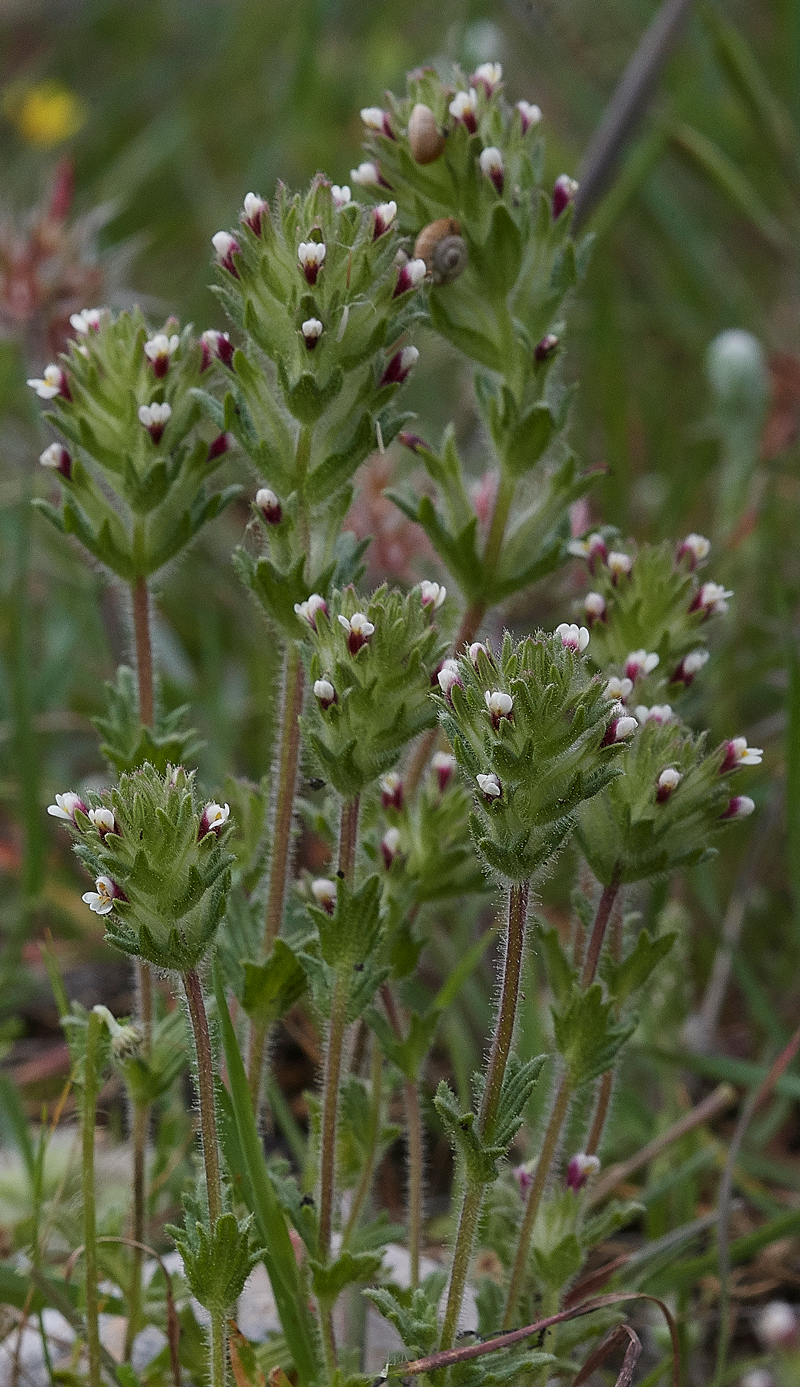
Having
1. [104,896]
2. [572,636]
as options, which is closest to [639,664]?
[572,636]

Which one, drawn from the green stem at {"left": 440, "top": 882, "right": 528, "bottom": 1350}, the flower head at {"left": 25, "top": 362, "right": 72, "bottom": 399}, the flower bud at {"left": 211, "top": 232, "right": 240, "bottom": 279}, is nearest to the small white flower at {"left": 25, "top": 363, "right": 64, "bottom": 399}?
the flower head at {"left": 25, "top": 362, "right": 72, "bottom": 399}

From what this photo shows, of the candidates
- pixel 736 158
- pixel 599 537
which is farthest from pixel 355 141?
pixel 599 537

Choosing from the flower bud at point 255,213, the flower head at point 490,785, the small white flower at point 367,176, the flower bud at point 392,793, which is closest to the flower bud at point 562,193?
the small white flower at point 367,176

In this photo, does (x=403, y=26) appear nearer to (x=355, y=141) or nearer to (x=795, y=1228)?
(x=355, y=141)

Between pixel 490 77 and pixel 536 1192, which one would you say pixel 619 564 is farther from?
pixel 536 1192

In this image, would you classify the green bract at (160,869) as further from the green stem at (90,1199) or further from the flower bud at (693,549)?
the flower bud at (693,549)

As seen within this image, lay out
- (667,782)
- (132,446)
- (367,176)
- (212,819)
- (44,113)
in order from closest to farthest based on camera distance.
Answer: (212,819)
(667,782)
(132,446)
(367,176)
(44,113)
